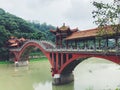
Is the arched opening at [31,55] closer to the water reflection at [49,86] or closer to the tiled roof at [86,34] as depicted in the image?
the water reflection at [49,86]

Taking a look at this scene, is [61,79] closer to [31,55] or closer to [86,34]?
[86,34]

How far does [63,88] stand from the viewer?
32.4 m

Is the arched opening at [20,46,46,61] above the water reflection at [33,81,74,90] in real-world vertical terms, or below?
above

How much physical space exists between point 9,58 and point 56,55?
35.9 m

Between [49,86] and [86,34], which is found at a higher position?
[86,34]

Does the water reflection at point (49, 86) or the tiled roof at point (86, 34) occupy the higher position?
the tiled roof at point (86, 34)

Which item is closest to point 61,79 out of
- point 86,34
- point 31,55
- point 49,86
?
point 49,86

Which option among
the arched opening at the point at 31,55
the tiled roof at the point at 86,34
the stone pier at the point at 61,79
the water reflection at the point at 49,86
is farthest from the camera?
the arched opening at the point at 31,55

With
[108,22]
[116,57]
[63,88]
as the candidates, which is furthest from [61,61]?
[108,22]

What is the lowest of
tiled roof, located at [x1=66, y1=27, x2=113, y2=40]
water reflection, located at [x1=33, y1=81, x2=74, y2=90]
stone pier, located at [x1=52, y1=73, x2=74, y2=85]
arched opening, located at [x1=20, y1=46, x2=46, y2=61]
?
water reflection, located at [x1=33, y1=81, x2=74, y2=90]

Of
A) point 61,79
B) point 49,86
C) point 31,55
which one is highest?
point 31,55

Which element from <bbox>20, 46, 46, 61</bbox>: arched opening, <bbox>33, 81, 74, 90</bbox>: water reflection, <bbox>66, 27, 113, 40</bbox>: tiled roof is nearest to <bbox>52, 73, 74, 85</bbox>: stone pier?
<bbox>33, 81, 74, 90</bbox>: water reflection

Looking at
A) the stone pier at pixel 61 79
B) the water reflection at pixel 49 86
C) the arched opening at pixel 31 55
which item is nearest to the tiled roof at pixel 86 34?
the stone pier at pixel 61 79

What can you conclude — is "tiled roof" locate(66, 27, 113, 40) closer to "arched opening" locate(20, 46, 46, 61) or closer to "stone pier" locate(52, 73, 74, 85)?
"stone pier" locate(52, 73, 74, 85)
